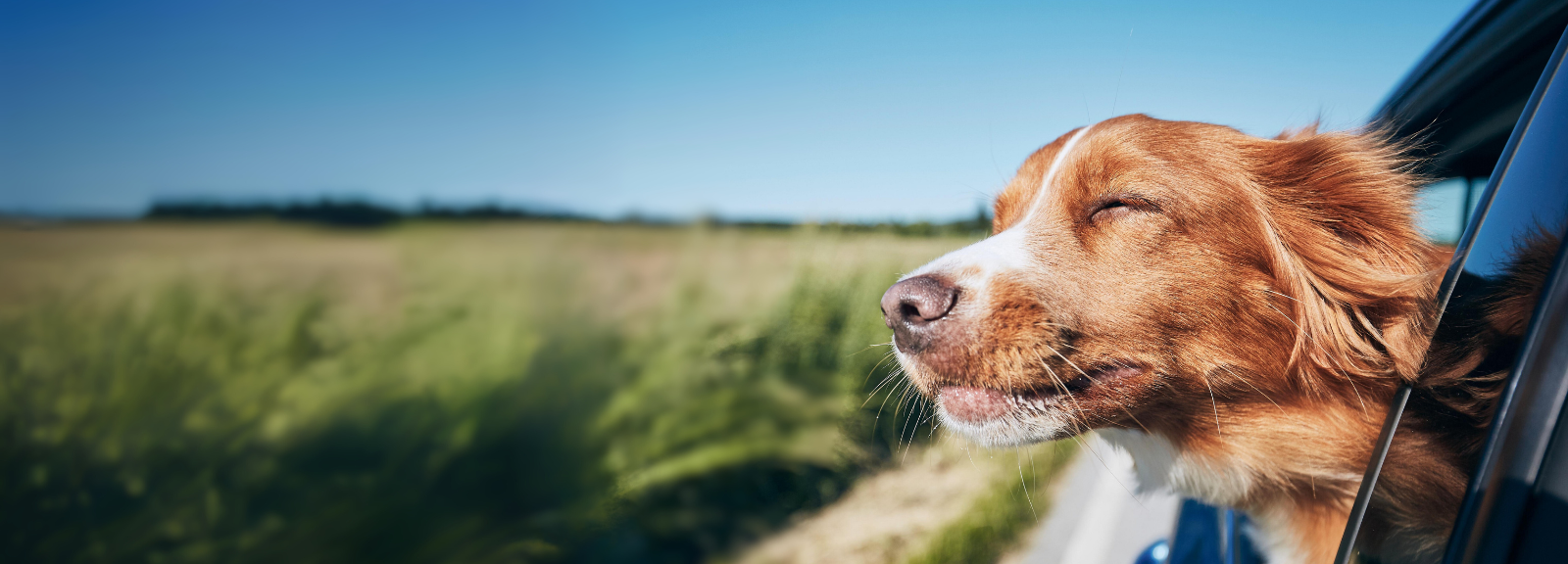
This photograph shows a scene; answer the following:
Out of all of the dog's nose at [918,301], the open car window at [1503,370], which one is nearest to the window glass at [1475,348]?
the open car window at [1503,370]

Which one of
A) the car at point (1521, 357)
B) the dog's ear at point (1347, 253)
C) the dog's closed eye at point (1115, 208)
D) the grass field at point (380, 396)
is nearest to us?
the car at point (1521, 357)

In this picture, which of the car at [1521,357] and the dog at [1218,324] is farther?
the dog at [1218,324]

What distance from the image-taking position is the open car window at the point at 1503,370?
86 centimetres

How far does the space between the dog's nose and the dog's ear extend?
64 cm

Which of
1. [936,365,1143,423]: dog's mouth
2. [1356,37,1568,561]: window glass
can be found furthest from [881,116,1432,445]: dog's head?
[1356,37,1568,561]: window glass

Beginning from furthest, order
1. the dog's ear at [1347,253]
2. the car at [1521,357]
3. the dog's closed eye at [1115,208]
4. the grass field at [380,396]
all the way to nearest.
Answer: the grass field at [380,396] → the dog's closed eye at [1115,208] → the dog's ear at [1347,253] → the car at [1521,357]

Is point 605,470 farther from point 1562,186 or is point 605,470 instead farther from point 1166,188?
point 1562,186

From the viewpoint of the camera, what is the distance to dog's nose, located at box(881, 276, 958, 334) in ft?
4.37

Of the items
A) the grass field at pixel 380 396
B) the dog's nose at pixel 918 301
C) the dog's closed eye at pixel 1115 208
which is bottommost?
the grass field at pixel 380 396

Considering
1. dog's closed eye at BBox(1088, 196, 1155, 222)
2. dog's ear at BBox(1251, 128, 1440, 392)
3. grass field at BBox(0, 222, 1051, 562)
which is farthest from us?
grass field at BBox(0, 222, 1051, 562)

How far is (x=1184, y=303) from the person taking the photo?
4.35ft

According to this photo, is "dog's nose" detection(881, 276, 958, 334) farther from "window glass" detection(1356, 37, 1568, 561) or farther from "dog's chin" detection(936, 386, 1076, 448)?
"window glass" detection(1356, 37, 1568, 561)

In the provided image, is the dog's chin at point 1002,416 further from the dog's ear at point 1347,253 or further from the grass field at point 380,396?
the dog's ear at point 1347,253

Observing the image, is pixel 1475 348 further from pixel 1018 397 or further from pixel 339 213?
pixel 339 213
